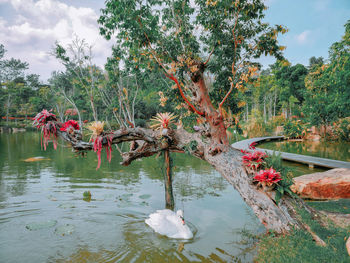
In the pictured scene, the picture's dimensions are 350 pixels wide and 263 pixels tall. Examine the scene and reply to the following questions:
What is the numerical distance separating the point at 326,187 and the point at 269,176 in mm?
3137

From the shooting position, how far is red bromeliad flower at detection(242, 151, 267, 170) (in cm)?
325

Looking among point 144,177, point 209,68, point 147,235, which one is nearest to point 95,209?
point 147,235

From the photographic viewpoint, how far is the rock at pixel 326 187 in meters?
5.00

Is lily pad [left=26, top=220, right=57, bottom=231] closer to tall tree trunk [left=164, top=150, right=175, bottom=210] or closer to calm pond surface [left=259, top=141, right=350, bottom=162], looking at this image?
tall tree trunk [left=164, top=150, right=175, bottom=210]

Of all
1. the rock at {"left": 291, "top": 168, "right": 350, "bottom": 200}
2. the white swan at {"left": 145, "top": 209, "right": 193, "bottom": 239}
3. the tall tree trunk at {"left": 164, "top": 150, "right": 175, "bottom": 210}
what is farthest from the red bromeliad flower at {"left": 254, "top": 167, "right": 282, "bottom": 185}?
the rock at {"left": 291, "top": 168, "right": 350, "bottom": 200}

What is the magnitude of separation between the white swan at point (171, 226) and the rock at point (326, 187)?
10.6 feet

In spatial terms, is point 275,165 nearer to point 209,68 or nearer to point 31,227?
point 209,68

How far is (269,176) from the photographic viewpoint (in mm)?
2979

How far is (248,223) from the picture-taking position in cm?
412

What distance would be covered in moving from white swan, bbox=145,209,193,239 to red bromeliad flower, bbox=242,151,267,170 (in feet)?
4.36

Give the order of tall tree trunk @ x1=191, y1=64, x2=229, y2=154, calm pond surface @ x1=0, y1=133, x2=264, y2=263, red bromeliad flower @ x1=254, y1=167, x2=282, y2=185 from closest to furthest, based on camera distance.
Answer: red bromeliad flower @ x1=254, y1=167, x2=282, y2=185 → calm pond surface @ x1=0, y1=133, x2=264, y2=263 → tall tree trunk @ x1=191, y1=64, x2=229, y2=154

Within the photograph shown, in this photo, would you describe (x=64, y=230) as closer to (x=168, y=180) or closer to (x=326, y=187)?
(x=168, y=180)

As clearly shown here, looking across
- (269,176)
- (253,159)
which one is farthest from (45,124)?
(269,176)

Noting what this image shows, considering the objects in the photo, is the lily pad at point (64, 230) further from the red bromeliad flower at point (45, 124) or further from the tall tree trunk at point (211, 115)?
the tall tree trunk at point (211, 115)
